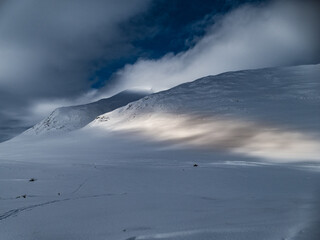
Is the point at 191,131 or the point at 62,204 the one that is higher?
the point at 191,131

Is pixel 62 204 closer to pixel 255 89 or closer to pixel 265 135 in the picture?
pixel 265 135

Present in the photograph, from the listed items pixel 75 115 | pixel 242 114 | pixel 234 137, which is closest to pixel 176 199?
pixel 234 137

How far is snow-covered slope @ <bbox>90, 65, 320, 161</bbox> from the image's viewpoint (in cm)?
1080

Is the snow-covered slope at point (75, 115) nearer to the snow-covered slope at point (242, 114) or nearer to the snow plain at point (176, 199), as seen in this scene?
the snow-covered slope at point (242, 114)

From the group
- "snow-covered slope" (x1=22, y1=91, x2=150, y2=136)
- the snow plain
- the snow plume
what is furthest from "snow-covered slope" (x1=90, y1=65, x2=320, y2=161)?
"snow-covered slope" (x1=22, y1=91, x2=150, y2=136)

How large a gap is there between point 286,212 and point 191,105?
68.9 feet

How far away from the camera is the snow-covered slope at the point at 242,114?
1080 cm

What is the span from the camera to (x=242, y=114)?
17578mm

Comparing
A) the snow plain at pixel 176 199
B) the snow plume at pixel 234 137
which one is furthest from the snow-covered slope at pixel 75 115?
the snow plain at pixel 176 199

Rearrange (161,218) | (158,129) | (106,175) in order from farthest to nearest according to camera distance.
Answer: (158,129)
(106,175)
(161,218)

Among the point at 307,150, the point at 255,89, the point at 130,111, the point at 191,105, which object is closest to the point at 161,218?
the point at 307,150

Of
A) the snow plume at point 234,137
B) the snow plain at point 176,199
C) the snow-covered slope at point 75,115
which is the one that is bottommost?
the snow plain at point 176,199

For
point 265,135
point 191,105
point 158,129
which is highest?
point 191,105

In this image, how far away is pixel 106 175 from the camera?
18.3 ft
